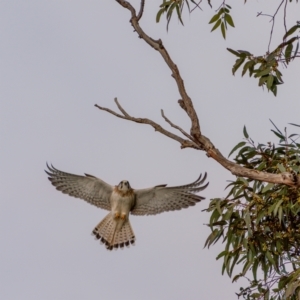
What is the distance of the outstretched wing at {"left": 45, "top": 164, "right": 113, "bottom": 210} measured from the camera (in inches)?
350

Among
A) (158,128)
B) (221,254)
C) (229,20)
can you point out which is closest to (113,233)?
(221,254)

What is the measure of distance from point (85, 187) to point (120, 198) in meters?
0.46

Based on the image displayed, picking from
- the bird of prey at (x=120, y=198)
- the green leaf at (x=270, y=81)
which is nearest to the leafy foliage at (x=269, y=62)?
the green leaf at (x=270, y=81)

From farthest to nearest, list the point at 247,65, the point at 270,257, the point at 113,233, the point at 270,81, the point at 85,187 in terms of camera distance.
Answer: the point at 113,233, the point at 85,187, the point at 270,257, the point at 247,65, the point at 270,81

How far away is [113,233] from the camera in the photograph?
927 centimetres

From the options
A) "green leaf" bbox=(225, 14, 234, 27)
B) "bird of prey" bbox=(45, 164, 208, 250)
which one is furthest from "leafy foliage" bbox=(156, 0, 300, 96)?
"bird of prey" bbox=(45, 164, 208, 250)

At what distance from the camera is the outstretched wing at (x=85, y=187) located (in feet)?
29.2

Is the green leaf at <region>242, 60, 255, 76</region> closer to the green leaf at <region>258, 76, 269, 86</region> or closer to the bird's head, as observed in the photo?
the green leaf at <region>258, 76, 269, 86</region>

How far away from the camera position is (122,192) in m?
8.76

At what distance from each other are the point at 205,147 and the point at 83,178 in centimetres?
487

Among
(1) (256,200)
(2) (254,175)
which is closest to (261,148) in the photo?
(1) (256,200)

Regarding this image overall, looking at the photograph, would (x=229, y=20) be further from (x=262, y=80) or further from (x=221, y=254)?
(x=221, y=254)

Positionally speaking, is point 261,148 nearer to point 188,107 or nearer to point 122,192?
point 188,107

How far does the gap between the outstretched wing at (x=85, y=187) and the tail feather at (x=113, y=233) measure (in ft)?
0.90
